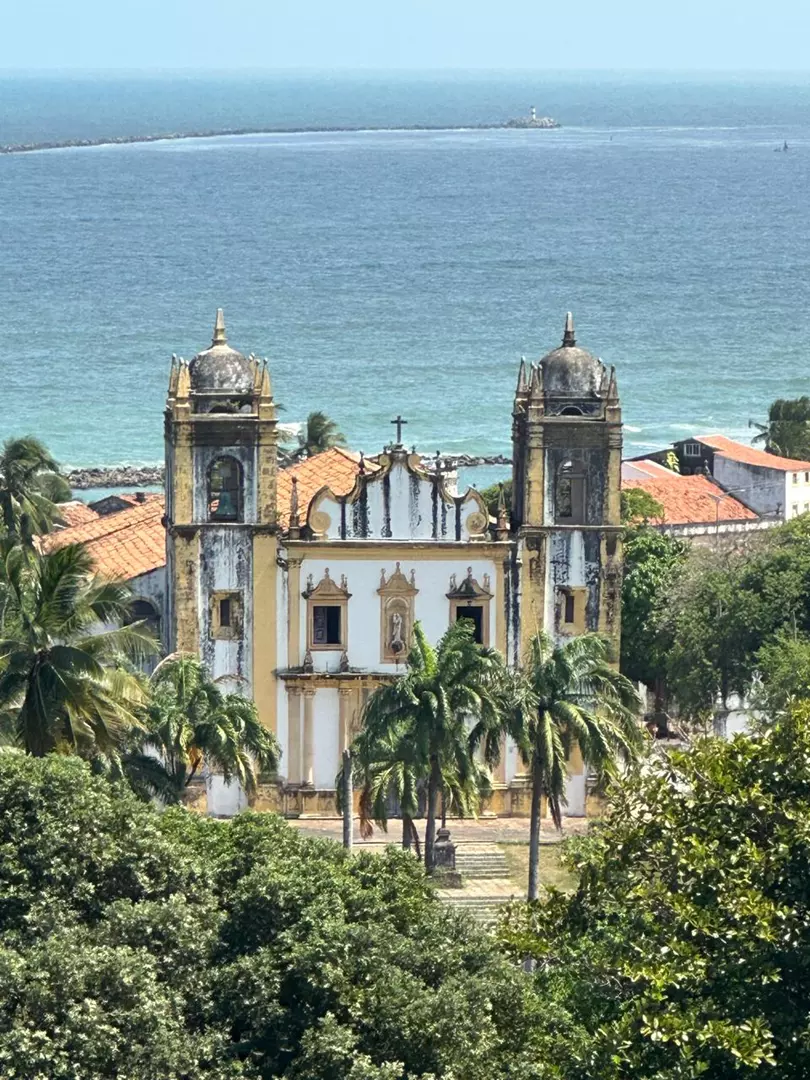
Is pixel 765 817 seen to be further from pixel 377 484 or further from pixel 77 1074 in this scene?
pixel 377 484

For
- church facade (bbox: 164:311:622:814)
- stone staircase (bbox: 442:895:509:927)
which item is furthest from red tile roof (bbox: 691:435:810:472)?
stone staircase (bbox: 442:895:509:927)

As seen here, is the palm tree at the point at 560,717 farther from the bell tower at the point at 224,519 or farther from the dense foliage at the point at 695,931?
the dense foliage at the point at 695,931

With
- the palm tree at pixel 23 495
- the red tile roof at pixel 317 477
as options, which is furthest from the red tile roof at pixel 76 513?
the red tile roof at pixel 317 477

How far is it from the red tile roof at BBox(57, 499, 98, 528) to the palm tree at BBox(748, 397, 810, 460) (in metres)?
27.3

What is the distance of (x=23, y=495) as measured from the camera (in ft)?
200

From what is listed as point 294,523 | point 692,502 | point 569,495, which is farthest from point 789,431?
point 294,523

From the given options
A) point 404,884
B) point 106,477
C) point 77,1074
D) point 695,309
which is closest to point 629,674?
point 404,884

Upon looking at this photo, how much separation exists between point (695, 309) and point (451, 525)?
11760 centimetres

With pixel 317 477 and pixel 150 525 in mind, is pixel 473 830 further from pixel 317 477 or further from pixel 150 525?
pixel 150 525

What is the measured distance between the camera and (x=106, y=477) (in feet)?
339

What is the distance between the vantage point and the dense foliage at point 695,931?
29.3 metres

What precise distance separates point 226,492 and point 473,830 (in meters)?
7.84

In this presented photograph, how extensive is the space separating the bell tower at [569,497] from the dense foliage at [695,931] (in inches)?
827

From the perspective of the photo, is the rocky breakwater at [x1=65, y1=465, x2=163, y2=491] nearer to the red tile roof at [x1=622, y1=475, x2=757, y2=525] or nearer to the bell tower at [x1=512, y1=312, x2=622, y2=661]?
the red tile roof at [x1=622, y1=475, x2=757, y2=525]
